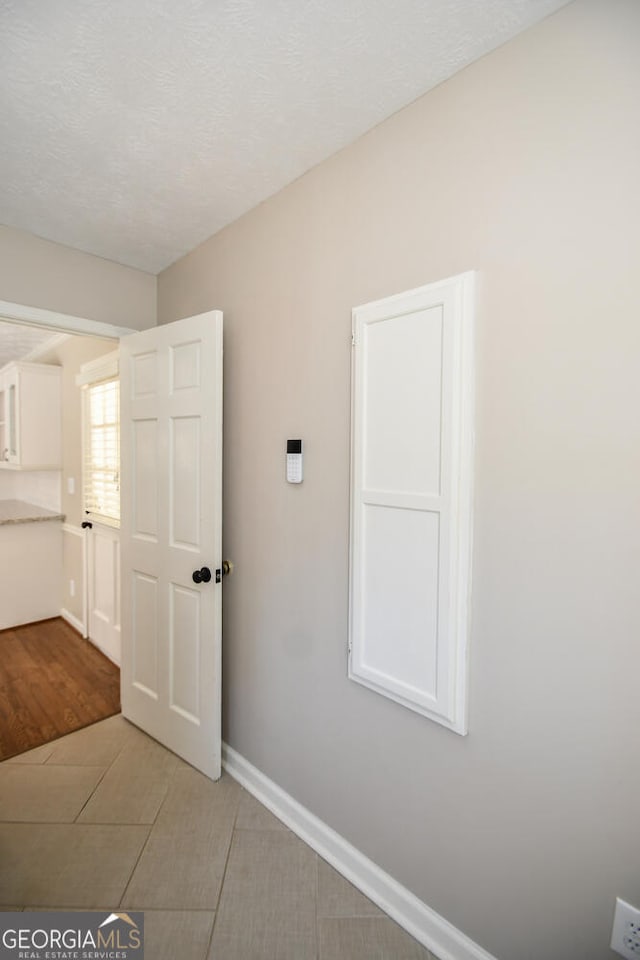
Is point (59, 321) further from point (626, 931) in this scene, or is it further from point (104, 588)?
point (626, 931)

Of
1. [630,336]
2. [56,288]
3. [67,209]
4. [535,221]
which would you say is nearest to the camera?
[630,336]

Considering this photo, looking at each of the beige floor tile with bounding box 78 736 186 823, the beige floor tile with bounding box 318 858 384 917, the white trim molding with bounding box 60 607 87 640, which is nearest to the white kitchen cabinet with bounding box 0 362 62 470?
the white trim molding with bounding box 60 607 87 640

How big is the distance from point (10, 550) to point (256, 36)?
4072 mm

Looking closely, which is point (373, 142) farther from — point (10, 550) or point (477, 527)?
point (10, 550)

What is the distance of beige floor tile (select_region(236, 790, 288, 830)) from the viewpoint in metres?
1.73

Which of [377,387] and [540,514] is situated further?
[377,387]

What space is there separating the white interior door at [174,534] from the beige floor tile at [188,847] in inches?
4.2

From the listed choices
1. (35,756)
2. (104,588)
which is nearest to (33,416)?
(104,588)

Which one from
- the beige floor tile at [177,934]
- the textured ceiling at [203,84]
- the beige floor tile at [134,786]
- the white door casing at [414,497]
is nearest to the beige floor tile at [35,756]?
the beige floor tile at [134,786]

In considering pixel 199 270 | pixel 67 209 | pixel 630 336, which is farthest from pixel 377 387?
pixel 67 209

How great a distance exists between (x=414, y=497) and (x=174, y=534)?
1336 millimetres

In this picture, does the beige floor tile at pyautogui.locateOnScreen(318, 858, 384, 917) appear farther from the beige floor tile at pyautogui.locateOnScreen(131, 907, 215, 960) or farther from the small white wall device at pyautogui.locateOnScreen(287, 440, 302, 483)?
the small white wall device at pyautogui.locateOnScreen(287, 440, 302, 483)

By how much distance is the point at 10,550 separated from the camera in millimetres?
3701

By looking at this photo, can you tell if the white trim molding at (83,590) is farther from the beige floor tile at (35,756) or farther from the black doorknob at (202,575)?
the black doorknob at (202,575)
